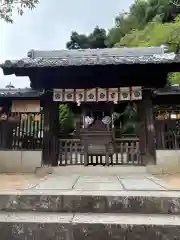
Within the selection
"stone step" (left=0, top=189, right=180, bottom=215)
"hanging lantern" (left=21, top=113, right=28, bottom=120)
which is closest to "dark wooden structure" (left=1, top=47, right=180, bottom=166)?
"hanging lantern" (left=21, top=113, right=28, bottom=120)

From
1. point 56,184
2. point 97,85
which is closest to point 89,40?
point 97,85

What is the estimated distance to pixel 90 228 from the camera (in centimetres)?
355

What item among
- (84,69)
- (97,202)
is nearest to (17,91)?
(84,69)

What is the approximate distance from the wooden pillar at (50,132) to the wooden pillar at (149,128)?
10.9 feet

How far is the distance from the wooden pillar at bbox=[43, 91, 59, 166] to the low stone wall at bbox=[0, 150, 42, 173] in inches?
11.8

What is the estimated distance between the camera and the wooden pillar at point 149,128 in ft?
28.1

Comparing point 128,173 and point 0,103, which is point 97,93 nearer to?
point 128,173

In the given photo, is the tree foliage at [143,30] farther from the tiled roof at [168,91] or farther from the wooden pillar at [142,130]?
the wooden pillar at [142,130]

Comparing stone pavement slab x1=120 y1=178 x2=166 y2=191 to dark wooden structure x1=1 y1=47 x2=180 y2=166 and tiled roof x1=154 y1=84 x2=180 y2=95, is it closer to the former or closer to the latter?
dark wooden structure x1=1 y1=47 x2=180 y2=166

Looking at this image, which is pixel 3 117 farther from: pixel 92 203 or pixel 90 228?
pixel 90 228

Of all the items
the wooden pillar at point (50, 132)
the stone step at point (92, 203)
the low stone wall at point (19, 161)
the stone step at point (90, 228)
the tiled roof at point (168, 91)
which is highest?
the tiled roof at point (168, 91)

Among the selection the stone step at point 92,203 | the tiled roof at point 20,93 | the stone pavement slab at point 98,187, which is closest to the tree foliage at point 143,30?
the tiled roof at point 20,93

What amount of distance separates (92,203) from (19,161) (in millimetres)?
5338

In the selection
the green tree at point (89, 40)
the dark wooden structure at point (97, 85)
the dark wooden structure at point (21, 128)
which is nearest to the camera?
the dark wooden structure at point (97, 85)
